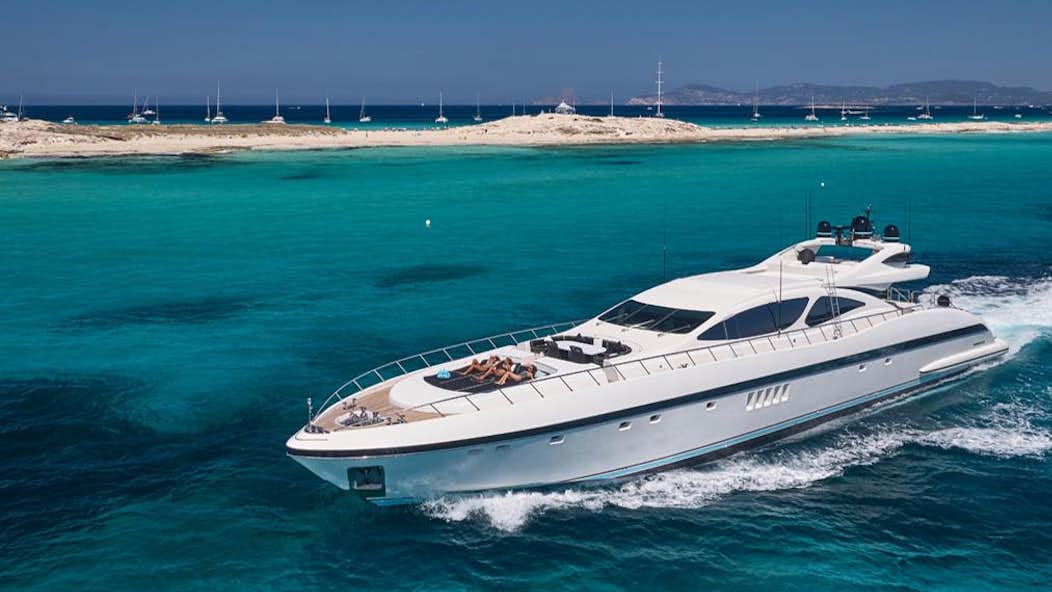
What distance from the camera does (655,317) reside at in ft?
64.0

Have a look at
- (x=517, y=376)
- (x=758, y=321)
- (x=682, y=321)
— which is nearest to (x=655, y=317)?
(x=682, y=321)

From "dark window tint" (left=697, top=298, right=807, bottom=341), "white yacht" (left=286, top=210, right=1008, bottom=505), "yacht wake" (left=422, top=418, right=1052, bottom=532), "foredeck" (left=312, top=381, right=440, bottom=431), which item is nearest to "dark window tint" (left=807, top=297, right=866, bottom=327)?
"white yacht" (left=286, top=210, right=1008, bottom=505)

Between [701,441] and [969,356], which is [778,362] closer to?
[701,441]

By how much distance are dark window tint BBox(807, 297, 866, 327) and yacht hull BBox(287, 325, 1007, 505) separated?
3.58 ft

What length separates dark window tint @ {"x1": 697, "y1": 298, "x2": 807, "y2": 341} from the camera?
18719 mm

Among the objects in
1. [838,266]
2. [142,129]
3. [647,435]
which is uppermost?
[142,129]

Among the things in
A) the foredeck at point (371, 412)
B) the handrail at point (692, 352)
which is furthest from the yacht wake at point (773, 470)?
the handrail at point (692, 352)

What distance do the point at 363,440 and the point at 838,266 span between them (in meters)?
13.7

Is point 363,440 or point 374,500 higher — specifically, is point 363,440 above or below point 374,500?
above

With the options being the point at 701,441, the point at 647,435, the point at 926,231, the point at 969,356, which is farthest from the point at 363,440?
the point at 926,231

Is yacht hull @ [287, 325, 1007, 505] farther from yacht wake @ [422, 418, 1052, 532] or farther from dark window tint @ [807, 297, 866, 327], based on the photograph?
dark window tint @ [807, 297, 866, 327]

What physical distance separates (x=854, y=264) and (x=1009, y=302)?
931 cm

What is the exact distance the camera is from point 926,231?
44.2m

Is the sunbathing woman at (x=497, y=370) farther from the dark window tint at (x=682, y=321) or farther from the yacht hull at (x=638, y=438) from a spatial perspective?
the dark window tint at (x=682, y=321)
